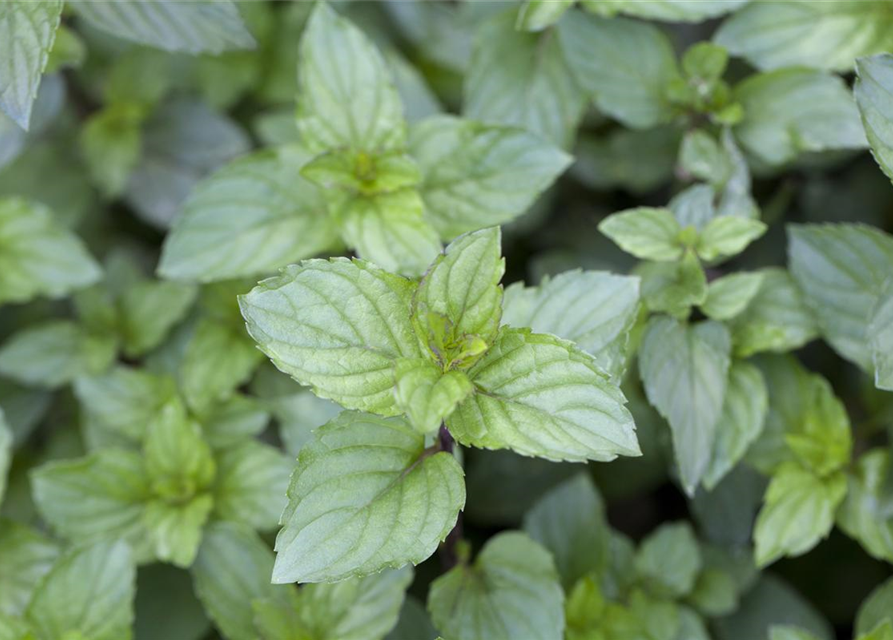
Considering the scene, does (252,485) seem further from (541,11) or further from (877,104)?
(877,104)

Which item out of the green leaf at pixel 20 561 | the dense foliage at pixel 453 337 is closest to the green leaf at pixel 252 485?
the dense foliage at pixel 453 337

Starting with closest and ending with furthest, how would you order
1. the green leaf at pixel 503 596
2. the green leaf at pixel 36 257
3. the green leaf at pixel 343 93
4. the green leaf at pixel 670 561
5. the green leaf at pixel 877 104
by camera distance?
1. the green leaf at pixel 877 104
2. the green leaf at pixel 503 596
3. the green leaf at pixel 343 93
4. the green leaf at pixel 670 561
5. the green leaf at pixel 36 257

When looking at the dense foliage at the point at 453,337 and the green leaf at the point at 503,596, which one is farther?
the green leaf at the point at 503,596

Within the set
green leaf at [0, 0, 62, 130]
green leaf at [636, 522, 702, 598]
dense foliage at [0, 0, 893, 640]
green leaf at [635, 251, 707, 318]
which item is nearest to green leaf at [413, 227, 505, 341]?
dense foliage at [0, 0, 893, 640]

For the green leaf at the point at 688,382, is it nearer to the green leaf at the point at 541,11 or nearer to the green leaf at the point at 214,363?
the green leaf at the point at 541,11

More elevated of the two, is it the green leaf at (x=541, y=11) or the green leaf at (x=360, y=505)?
the green leaf at (x=541, y=11)

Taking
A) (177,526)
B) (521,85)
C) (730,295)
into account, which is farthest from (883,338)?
(177,526)

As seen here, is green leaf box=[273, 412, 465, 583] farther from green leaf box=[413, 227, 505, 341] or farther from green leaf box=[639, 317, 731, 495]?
green leaf box=[639, 317, 731, 495]
